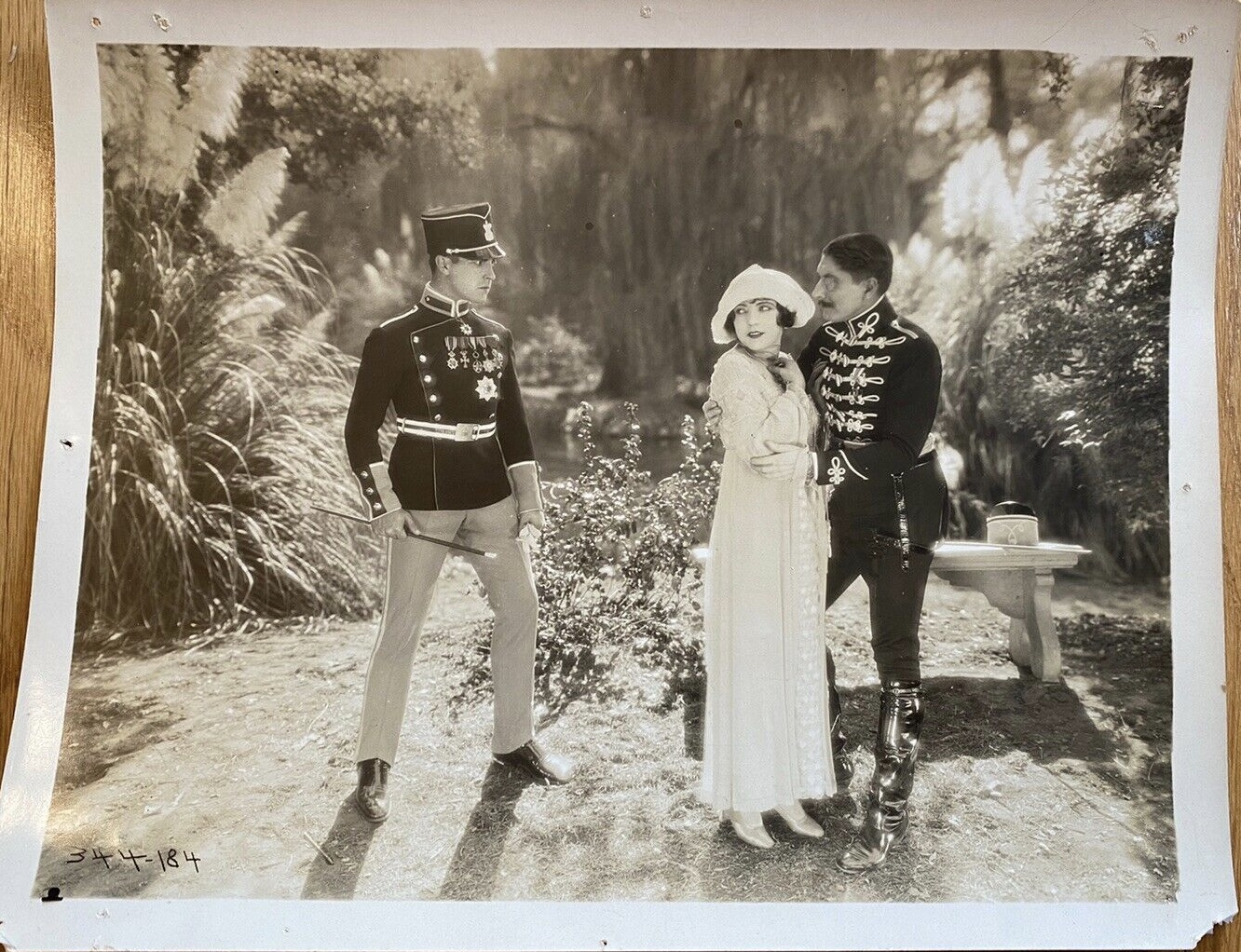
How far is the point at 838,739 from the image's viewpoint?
1.51 metres

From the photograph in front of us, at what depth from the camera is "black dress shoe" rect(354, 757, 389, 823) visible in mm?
1482

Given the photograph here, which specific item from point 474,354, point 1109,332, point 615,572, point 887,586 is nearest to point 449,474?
point 474,354

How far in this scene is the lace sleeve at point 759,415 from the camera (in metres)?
1.49

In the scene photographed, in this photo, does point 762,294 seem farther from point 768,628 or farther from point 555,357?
point 768,628

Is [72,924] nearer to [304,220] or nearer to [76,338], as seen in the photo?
[76,338]

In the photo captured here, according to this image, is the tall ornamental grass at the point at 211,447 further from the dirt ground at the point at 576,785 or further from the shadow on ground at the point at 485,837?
the shadow on ground at the point at 485,837

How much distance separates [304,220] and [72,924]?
127 cm

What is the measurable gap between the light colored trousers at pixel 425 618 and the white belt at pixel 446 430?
0.41ft

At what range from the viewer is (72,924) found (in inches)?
57.9

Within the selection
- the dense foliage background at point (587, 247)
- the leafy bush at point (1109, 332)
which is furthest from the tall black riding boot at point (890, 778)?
the leafy bush at point (1109, 332)

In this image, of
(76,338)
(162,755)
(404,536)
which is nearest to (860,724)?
(404,536)

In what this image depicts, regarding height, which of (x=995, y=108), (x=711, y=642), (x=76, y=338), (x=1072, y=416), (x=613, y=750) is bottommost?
(x=613, y=750)

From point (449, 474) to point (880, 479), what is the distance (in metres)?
0.75

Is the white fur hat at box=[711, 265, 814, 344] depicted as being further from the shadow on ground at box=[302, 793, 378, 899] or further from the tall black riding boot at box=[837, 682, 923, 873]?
the shadow on ground at box=[302, 793, 378, 899]
